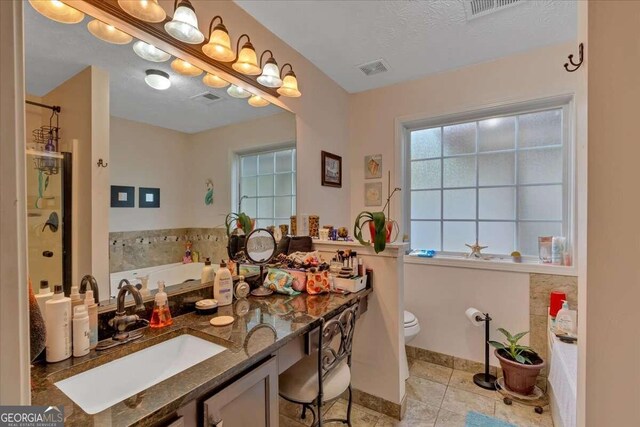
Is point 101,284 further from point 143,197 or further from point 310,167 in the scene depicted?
point 310,167

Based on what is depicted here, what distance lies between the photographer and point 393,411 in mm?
1795

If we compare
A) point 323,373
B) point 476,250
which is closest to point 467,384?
point 476,250

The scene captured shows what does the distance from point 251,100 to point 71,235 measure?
1240 mm

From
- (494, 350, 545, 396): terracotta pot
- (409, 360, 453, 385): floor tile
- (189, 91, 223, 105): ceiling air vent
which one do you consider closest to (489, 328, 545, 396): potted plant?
(494, 350, 545, 396): terracotta pot

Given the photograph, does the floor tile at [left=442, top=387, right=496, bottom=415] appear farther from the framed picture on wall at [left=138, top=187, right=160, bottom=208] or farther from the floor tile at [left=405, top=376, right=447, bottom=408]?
the framed picture on wall at [left=138, top=187, right=160, bottom=208]

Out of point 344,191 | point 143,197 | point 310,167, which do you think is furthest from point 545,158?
point 143,197

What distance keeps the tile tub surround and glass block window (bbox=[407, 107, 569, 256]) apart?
195 centimetres

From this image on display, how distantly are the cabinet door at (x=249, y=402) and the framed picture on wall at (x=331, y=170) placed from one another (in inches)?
67.0

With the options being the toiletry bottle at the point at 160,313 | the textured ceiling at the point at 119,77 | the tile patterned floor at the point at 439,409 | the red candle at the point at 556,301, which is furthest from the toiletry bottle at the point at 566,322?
the textured ceiling at the point at 119,77

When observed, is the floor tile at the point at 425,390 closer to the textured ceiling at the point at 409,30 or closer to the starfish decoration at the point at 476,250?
the starfish decoration at the point at 476,250

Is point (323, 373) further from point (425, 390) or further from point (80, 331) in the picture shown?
point (425, 390)

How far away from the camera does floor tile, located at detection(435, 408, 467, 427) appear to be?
1735mm

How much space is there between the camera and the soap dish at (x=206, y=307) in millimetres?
1323

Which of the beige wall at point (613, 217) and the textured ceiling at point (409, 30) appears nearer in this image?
the beige wall at point (613, 217)
